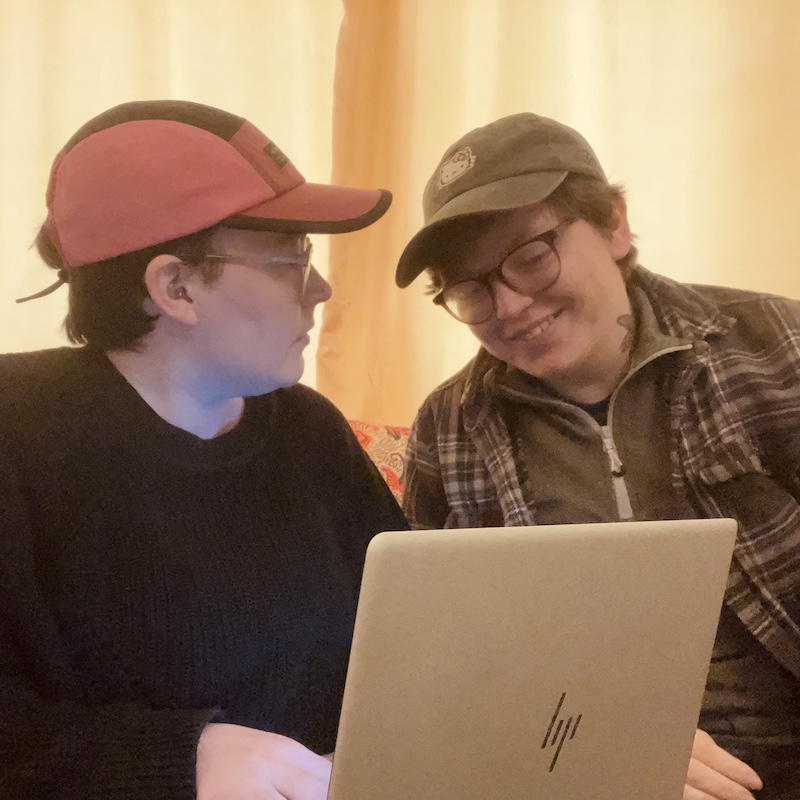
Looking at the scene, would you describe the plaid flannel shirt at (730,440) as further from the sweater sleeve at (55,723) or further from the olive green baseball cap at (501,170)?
the sweater sleeve at (55,723)

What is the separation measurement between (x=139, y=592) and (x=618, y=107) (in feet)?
4.75

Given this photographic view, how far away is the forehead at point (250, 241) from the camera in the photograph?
858mm

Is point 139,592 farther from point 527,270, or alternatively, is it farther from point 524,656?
point 527,270

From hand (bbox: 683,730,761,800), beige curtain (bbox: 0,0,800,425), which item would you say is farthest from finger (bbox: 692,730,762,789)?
beige curtain (bbox: 0,0,800,425)

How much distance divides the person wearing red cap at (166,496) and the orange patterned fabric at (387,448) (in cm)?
43

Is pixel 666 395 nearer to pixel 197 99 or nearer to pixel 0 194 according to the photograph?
pixel 197 99

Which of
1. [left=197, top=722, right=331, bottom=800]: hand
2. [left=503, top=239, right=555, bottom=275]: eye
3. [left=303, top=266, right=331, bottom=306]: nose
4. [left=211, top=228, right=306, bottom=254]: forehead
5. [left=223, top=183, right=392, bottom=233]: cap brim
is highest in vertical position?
[left=223, top=183, right=392, bottom=233]: cap brim

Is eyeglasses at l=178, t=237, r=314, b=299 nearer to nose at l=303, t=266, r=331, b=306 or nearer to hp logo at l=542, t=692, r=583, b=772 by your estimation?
nose at l=303, t=266, r=331, b=306

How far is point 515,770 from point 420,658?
0.54 feet

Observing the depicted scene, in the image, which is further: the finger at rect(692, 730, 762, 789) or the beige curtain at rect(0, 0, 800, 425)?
the beige curtain at rect(0, 0, 800, 425)

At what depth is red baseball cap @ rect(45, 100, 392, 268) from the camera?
812 millimetres

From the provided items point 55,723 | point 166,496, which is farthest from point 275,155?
point 55,723

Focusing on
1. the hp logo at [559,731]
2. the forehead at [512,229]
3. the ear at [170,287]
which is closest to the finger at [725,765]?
the hp logo at [559,731]

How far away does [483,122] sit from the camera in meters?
1.64
